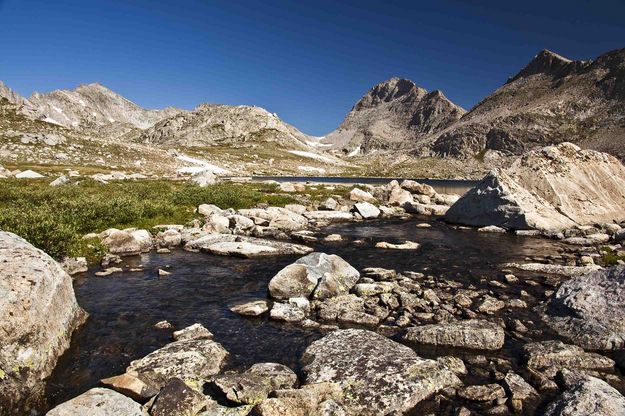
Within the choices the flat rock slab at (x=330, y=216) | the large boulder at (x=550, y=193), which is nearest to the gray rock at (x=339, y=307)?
the flat rock slab at (x=330, y=216)

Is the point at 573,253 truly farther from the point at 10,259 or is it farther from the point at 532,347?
the point at 10,259

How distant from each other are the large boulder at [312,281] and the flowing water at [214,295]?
1602mm

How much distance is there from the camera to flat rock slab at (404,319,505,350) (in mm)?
13156

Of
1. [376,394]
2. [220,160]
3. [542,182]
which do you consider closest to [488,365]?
[376,394]

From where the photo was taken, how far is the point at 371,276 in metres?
21.7

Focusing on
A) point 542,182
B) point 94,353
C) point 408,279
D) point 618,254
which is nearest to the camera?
point 94,353

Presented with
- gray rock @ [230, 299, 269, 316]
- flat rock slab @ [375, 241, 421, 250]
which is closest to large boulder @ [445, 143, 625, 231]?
flat rock slab @ [375, 241, 421, 250]

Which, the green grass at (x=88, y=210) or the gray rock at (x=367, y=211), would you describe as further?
the gray rock at (x=367, y=211)

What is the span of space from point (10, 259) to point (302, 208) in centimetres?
3759

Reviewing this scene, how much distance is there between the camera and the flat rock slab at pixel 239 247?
85.0ft

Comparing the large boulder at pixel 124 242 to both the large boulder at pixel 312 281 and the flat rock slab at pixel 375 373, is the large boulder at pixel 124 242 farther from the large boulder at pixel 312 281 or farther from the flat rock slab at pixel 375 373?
the flat rock slab at pixel 375 373

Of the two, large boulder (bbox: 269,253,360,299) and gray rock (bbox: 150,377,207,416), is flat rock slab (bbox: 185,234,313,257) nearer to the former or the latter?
large boulder (bbox: 269,253,360,299)

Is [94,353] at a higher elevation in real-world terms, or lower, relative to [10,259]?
lower

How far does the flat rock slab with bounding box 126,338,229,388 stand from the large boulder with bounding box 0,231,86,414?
2404 mm
